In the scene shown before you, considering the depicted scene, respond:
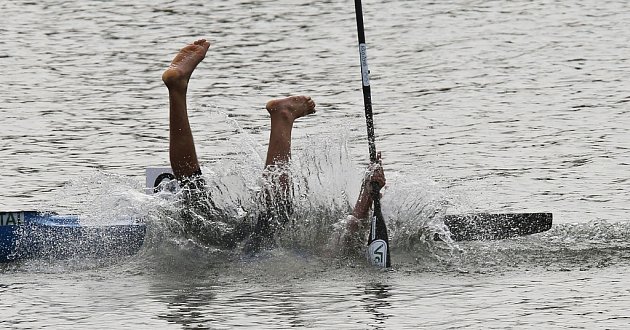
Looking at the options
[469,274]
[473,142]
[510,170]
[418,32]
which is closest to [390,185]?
[469,274]

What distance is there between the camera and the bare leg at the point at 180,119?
35.8 ft

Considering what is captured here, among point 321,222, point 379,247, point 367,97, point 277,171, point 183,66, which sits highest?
point 183,66

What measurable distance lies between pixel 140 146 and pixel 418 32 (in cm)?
793

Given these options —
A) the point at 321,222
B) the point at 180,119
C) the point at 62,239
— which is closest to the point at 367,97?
the point at 321,222

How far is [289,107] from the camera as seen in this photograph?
11477 millimetres

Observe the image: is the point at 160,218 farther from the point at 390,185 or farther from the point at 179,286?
the point at 390,185

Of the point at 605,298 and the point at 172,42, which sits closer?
the point at 605,298

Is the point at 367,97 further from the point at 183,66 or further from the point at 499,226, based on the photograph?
the point at 183,66

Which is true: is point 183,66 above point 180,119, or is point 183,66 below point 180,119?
above

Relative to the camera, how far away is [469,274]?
11039 millimetres

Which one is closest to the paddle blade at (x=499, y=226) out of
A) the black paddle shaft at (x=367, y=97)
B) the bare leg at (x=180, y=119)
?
the black paddle shaft at (x=367, y=97)

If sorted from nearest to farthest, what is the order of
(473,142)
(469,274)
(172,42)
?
(469,274) → (473,142) → (172,42)

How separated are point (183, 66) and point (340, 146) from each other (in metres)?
1.60

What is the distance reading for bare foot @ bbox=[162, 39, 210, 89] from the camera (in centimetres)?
1099
